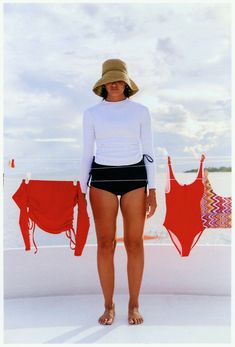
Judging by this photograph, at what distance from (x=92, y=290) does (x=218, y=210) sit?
0.93 m

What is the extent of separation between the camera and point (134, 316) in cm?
240

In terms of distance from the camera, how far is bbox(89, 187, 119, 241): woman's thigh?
7.64 ft

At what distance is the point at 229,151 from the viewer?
244 centimetres

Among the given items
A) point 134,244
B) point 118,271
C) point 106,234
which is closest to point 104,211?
point 106,234

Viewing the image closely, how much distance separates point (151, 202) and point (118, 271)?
0.67 meters

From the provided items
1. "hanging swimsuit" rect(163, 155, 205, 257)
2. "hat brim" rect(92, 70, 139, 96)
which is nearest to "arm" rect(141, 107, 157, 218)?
"hat brim" rect(92, 70, 139, 96)

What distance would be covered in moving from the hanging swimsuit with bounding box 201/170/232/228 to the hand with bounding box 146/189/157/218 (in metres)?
0.40

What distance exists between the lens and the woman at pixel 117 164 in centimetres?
228

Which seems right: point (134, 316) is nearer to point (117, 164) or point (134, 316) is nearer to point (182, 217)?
point (182, 217)

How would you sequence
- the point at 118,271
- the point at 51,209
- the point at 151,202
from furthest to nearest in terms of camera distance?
1. the point at 118,271
2. the point at 51,209
3. the point at 151,202

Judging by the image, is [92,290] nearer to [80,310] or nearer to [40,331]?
[80,310]

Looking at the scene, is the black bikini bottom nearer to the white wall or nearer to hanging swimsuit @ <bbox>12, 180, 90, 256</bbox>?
hanging swimsuit @ <bbox>12, 180, 90, 256</bbox>

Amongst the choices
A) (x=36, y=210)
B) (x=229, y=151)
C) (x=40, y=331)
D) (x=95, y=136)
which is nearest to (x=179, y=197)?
(x=229, y=151)

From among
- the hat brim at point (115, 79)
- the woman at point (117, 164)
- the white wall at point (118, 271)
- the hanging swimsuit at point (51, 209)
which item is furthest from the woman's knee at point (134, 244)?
the hat brim at point (115, 79)
